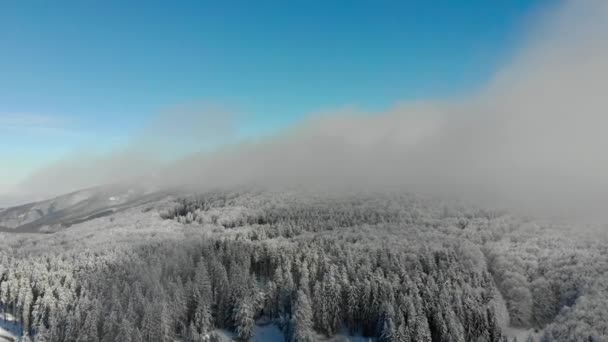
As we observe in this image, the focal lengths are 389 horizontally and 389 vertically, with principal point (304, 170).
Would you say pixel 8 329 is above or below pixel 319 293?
above

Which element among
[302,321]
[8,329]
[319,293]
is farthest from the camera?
[319,293]

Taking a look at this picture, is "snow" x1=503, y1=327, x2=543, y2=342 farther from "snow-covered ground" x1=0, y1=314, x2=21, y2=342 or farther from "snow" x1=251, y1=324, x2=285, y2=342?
"snow-covered ground" x1=0, y1=314, x2=21, y2=342

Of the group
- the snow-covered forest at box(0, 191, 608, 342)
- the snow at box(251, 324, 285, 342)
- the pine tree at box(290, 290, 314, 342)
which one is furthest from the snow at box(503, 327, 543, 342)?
the snow at box(251, 324, 285, 342)

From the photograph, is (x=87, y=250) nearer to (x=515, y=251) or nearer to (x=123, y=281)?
(x=123, y=281)

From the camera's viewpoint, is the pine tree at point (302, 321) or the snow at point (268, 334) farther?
the snow at point (268, 334)

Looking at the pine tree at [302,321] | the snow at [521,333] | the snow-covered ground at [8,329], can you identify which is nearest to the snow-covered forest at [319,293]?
the pine tree at [302,321]

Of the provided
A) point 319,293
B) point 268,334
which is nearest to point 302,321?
point 319,293

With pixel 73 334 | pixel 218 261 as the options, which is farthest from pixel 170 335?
pixel 218 261

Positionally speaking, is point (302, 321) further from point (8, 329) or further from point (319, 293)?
point (8, 329)

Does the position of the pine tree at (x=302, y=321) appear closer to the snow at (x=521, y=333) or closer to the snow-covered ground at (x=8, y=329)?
the snow at (x=521, y=333)

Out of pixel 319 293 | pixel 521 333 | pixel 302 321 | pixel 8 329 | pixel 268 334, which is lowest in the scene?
pixel 521 333

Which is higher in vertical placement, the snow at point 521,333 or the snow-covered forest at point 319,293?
the snow-covered forest at point 319,293
